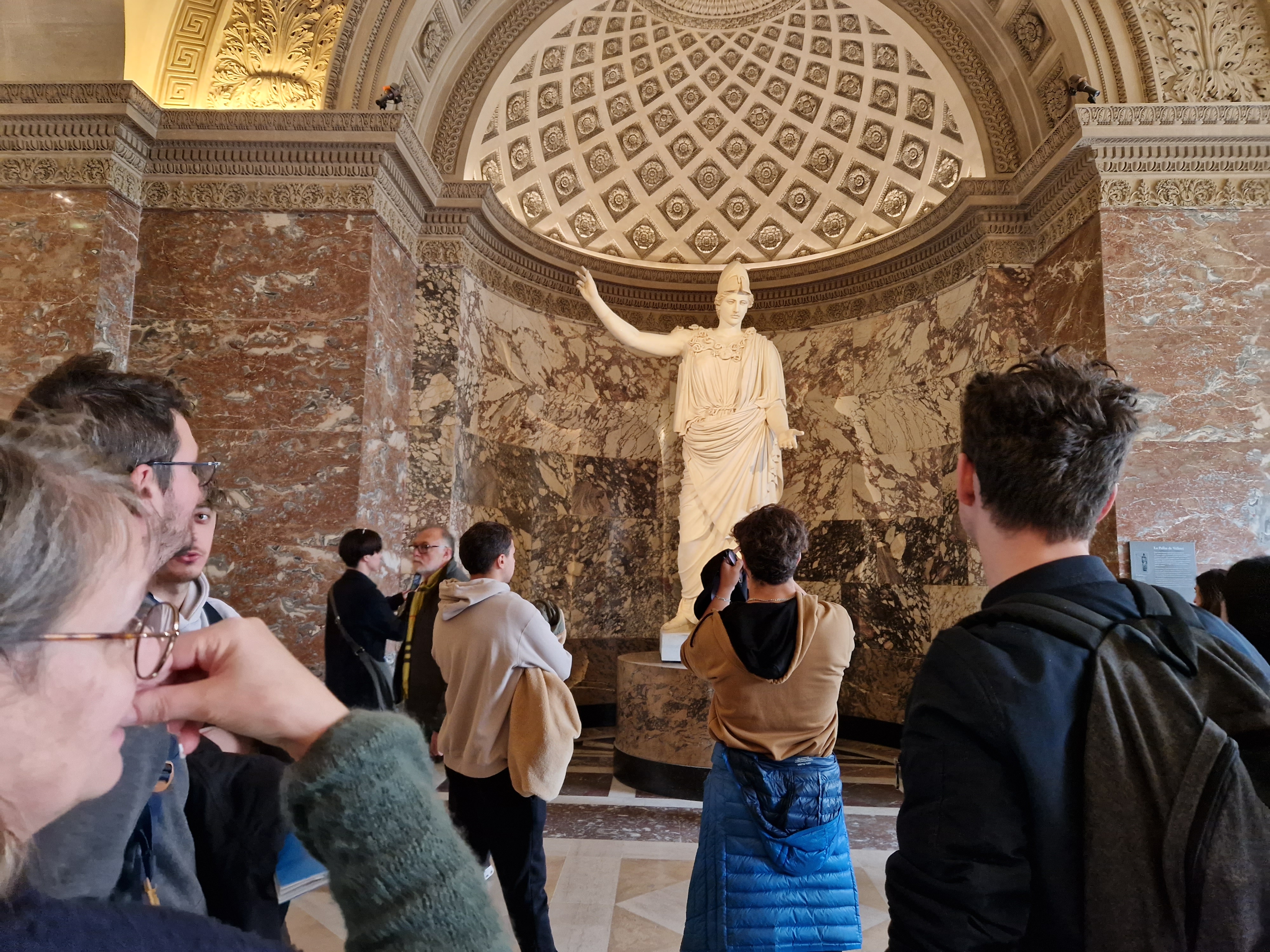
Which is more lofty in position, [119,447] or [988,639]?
[119,447]

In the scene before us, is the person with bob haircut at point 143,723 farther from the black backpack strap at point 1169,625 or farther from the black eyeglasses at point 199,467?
the black backpack strap at point 1169,625

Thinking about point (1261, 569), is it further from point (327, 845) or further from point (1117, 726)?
point (327, 845)

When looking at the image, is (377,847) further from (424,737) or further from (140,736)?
(140,736)

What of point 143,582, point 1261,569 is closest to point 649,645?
point 1261,569

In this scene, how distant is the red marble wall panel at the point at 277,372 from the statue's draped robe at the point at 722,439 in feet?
8.67

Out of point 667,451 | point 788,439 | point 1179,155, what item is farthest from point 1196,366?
point 667,451

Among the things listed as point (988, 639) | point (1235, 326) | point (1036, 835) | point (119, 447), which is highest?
point (1235, 326)

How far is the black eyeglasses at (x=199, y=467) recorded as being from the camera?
150 cm

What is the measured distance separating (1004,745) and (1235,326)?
6.80 metres

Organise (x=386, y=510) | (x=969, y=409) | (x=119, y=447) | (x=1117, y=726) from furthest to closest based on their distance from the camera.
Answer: (x=386, y=510) → (x=119, y=447) → (x=969, y=409) → (x=1117, y=726)

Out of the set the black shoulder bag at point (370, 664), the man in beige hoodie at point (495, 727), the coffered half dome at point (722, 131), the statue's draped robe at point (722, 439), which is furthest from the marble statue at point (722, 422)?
the man in beige hoodie at point (495, 727)

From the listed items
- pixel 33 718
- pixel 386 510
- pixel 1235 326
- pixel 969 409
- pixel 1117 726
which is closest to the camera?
pixel 33 718

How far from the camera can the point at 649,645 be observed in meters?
9.60

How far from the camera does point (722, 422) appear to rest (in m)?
7.10
